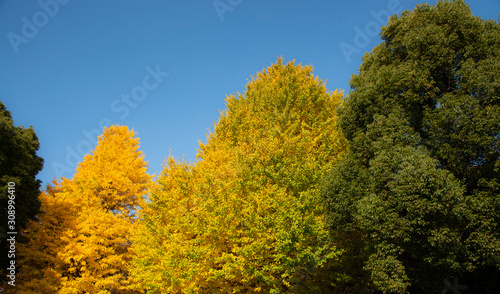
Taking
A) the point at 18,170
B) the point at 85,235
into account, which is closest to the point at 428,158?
the point at 18,170

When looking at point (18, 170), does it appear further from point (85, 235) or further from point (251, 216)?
point (251, 216)

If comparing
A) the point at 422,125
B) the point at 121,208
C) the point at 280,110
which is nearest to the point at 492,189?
the point at 422,125

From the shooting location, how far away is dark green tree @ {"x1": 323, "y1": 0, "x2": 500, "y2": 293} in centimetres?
989

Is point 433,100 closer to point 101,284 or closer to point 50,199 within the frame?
point 101,284

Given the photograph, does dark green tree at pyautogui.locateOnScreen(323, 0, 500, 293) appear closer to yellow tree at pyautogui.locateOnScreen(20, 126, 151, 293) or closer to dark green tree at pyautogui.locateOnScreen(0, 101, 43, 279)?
yellow tree at pyautogui.locateOnScreen(20, 126, 151, 293)

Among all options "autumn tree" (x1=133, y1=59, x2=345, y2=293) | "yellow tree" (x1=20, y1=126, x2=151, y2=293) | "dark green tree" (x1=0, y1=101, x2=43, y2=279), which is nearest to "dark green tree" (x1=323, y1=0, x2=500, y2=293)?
"autumn tree" (x1=133, y1=59, x2=345, y2=293)

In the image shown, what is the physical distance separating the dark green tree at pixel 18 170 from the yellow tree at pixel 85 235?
165 centimetres

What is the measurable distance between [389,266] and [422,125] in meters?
5.89


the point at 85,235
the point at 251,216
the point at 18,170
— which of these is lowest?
the point at 251,216

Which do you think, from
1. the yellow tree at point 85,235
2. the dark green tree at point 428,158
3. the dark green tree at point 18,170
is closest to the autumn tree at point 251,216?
the dark green tree at point 428,158

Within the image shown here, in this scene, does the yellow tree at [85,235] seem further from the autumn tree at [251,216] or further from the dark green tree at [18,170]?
the autumn tree at [251,216]

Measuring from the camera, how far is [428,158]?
400 inches

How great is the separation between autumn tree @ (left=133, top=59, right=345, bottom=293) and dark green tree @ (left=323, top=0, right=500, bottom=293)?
1883 millimetres

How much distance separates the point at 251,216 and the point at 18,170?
15.0 metres
